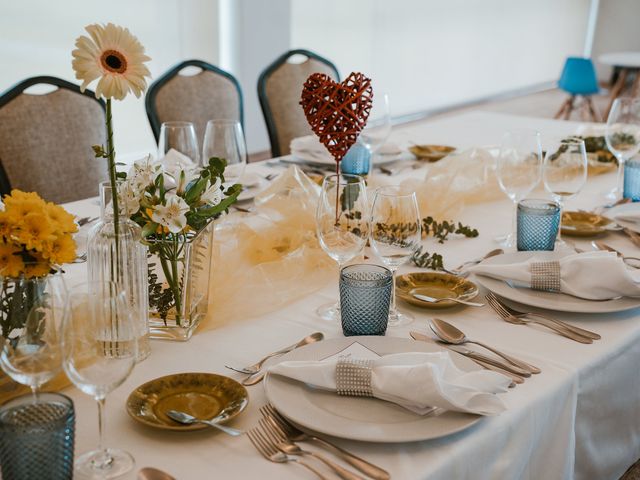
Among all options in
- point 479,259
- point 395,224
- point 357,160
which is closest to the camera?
point 395,224

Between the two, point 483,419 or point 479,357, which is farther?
point 479,357

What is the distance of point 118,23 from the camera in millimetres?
4527

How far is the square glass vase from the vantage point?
47.5 inches

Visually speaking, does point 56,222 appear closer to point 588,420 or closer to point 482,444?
point 482,444

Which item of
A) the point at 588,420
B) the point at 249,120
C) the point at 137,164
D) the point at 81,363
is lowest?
the point at 249,120

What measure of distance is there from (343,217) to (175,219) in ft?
→ 0.89

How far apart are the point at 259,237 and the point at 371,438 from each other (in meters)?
0.75

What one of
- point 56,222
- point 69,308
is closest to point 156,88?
point 56,222

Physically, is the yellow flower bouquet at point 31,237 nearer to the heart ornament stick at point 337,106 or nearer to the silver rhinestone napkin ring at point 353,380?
the silver rhinestone napkin ring at point 353,380

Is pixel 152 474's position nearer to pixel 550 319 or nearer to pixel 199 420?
pixel 199 420

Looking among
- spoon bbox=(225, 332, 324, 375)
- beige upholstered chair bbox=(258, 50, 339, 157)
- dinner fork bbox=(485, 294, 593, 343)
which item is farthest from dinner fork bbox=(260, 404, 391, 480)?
beige upholstered chair bbox=(258, 50, 339, 157)

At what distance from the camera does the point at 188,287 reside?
123 centimetres

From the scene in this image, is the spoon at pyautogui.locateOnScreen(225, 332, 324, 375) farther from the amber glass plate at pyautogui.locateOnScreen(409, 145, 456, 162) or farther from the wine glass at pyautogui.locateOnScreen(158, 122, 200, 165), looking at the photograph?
the amber glass plate at pyautogui.locateOnScreen(409, 145, 456, 162)

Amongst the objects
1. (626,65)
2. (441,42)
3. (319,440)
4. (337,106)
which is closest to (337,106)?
(337,106)
